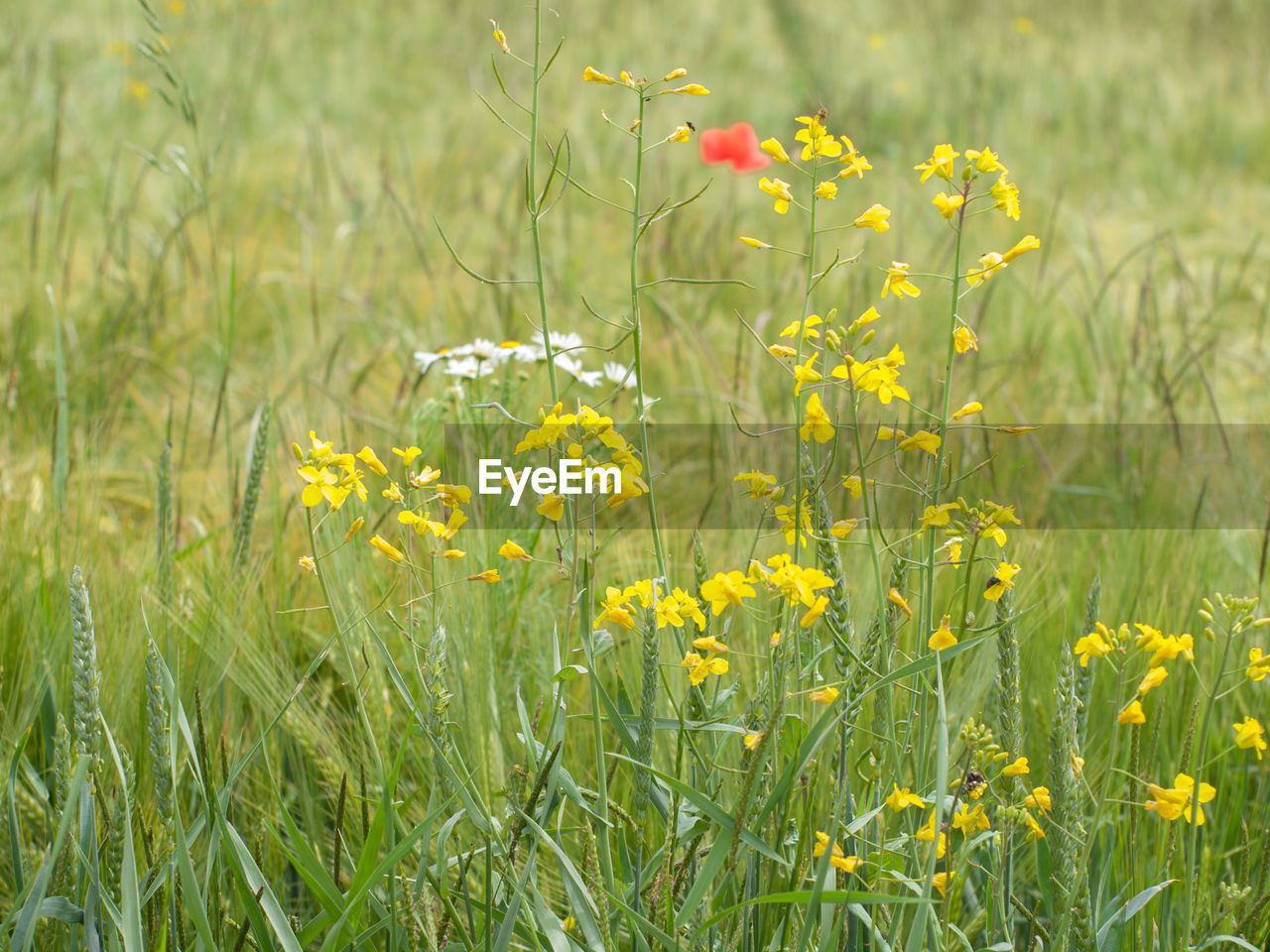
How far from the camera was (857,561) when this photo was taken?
3.12 ft

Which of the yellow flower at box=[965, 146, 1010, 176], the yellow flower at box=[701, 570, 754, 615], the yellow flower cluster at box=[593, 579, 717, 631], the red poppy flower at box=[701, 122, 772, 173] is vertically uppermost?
the red poppy flower at box=[701, 122, 772, 173]

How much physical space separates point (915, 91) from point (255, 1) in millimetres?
3515

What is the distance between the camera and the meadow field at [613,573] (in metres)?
0.65

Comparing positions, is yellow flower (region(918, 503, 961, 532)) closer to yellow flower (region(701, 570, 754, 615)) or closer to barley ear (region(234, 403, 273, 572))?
yellow flower (region(701, 570, 754, 615))

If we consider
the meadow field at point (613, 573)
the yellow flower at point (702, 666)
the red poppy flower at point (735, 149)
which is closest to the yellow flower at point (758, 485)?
the meadow field at point (613, 573)

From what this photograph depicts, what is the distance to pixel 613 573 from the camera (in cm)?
130

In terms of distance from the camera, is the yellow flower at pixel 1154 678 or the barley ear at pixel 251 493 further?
the barley ear at pixel 251 493

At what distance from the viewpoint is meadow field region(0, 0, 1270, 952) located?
2.13ft

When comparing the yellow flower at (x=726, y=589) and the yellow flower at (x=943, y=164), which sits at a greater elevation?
the yellow flower at (x=943, y=164)

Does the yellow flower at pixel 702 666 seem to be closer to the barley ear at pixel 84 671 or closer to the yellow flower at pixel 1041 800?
the yellow flower at pixel 1041 800

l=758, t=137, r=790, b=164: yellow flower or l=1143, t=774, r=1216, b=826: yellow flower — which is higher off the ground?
l=758, t=137, r=790, b=164: yellow flower

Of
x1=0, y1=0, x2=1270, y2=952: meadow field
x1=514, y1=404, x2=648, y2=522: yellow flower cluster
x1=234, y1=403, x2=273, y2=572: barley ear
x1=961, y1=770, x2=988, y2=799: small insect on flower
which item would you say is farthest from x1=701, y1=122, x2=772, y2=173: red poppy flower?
x1=961, y1=770, x2=988, y2=799: small insect on flower

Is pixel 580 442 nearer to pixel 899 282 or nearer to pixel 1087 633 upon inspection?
pixel 899 282

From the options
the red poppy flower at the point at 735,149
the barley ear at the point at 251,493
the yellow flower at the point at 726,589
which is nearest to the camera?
the yellow flower at the point at 726,589
